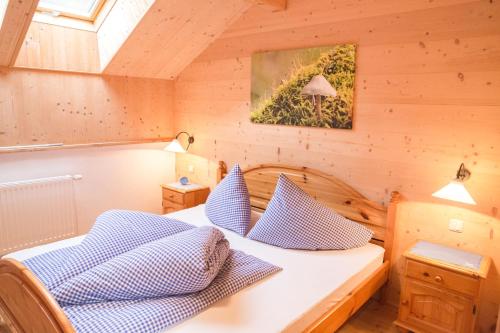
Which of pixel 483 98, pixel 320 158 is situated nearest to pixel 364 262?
pixel 320 158

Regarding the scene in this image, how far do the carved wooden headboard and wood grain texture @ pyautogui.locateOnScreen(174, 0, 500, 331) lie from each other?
7 centimetres

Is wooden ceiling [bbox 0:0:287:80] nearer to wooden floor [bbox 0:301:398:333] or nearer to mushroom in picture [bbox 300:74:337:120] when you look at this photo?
mushroom in picture [bbox 300:74:337:120]

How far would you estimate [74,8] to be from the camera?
3.20 meters

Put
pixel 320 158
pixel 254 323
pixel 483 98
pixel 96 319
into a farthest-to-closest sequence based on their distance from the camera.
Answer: pixel 320 158
pixel 483 98
pixel 254 323
pixel 96 319

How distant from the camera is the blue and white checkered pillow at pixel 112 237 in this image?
5.77ft

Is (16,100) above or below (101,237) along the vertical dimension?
above

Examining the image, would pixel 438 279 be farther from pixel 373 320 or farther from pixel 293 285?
pixel 293 285

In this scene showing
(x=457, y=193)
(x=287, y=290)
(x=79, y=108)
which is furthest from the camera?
(x=79, y=108)

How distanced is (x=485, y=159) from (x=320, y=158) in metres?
1.15

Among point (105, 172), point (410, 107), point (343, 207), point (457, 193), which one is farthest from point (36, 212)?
point (457, 193)

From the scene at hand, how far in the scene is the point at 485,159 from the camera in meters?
2.16

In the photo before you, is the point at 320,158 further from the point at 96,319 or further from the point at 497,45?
the point at 96,319

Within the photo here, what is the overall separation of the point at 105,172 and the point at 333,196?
233 cm

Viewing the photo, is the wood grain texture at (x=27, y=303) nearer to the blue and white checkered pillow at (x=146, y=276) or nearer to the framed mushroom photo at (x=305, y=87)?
the blue and white checkered pillow at (x=146, y=276)
